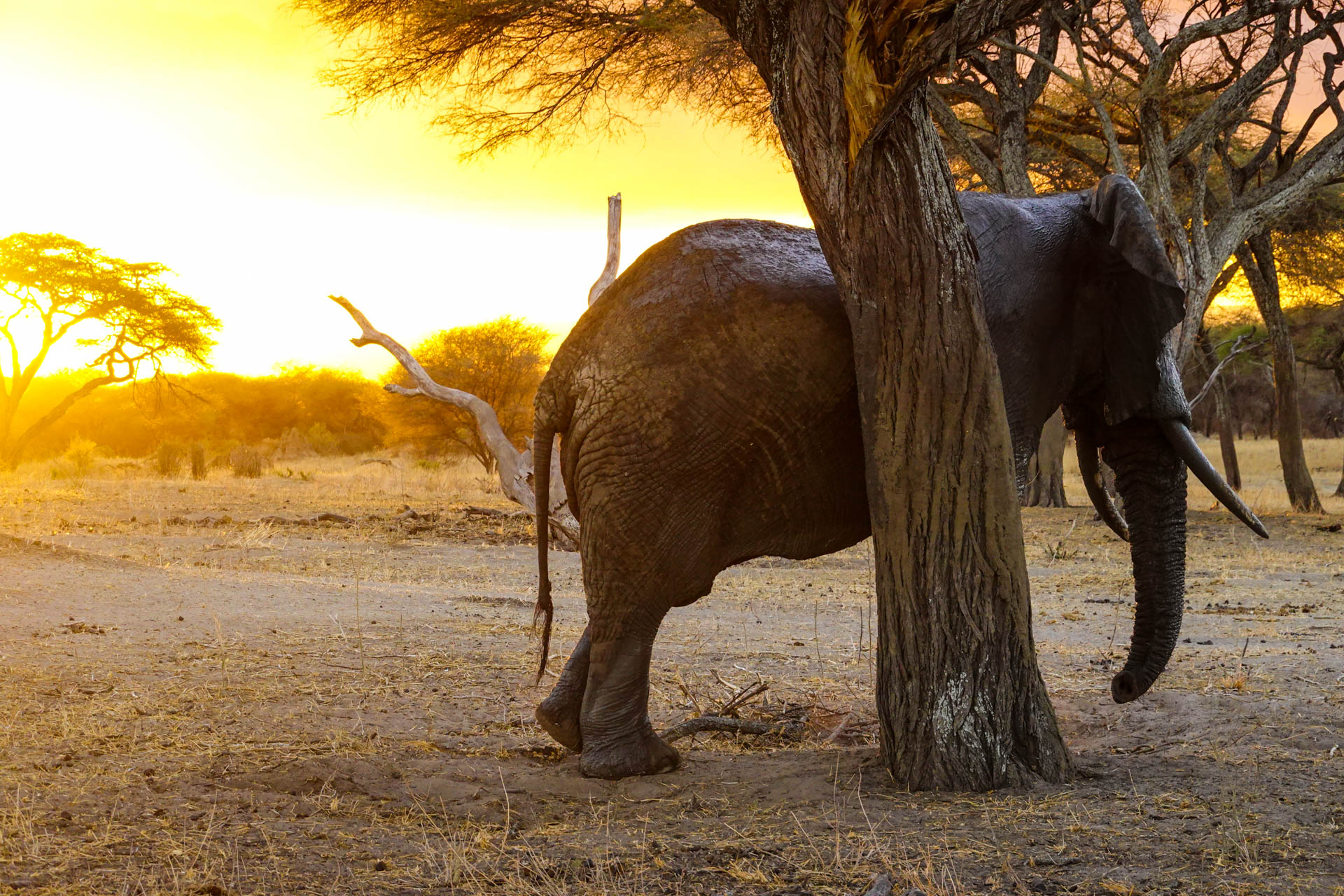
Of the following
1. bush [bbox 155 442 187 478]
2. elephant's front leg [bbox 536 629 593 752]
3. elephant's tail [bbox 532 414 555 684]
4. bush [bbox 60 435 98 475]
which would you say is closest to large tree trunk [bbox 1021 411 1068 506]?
elephant's tail [bbox 532 414 555 684]

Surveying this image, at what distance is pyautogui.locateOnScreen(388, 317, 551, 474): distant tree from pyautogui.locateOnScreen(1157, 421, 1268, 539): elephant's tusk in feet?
85.6

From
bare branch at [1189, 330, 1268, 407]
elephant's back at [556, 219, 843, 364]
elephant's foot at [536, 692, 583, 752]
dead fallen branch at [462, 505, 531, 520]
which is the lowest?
elephant's foot at [536, 692, 583, 752]

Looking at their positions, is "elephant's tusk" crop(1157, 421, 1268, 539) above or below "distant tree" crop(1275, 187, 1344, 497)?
below

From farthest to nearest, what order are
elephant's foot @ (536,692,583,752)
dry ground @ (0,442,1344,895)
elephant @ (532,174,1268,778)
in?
1. elephant's foot @ (536,692,583,752)
2. elephant @ (532,174,1268,778)
3. dry ground @ (0,442,1344,895)

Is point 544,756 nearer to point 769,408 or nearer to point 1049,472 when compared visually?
point 769,408

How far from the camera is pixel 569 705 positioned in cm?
450

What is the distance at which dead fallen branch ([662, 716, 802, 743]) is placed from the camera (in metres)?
4.90

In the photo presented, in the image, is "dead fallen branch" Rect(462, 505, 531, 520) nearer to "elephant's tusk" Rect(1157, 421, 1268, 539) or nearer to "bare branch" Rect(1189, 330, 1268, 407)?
"bare branch" Rect(1189, 330, 1268, 407)

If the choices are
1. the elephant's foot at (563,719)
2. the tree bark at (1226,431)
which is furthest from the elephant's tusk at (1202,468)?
the tree bark at (1226,431)

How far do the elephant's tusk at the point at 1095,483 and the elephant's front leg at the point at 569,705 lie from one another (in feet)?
7.25

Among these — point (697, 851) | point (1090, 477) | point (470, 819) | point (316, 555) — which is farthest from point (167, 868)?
point (316, 555)

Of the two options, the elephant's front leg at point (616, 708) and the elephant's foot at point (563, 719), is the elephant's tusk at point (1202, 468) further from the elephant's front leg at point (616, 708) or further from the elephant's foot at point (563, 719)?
the elephant's foot at point (563, 719)

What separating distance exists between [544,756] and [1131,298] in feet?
9.32

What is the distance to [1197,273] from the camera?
535 inches
